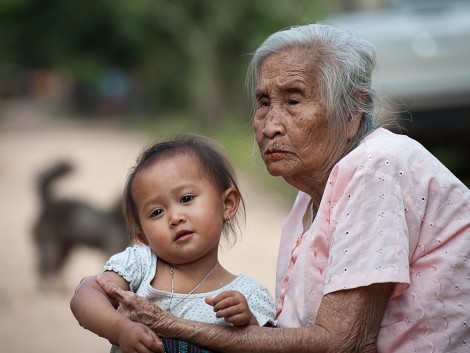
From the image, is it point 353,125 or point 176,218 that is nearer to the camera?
point 176,218

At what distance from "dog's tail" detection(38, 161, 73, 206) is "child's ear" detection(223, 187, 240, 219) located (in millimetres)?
6595

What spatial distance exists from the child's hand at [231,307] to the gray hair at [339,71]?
58cm

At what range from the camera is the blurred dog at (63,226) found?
9.48 m

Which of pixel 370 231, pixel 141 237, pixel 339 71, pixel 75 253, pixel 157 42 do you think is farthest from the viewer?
pixel 157 42

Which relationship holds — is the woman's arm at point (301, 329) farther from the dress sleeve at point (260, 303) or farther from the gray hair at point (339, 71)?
the gray hair at point (339, 71)

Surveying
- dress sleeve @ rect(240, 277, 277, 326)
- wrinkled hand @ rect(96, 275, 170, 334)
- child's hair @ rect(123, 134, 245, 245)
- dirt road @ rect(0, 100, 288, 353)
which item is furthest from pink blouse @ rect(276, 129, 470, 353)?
dirt road @ rect(0, 100, 288, 353)

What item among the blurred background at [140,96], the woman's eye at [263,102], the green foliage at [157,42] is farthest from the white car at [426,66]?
the green foliage at [157,42]

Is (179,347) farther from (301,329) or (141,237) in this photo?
(141,237)

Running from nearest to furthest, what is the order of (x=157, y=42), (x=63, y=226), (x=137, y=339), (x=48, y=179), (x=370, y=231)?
(x=137, y=339) < (x=370, y=231) < (x=63, y=226) < (x=48, y=179) < (x=157, y=42)

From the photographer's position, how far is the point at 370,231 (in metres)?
3.04

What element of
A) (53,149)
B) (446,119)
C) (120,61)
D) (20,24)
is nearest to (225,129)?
(53,149)

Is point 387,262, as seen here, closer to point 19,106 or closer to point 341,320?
point 341,320

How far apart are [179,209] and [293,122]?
460mm

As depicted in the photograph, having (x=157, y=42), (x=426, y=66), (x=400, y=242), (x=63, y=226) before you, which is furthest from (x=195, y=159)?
(x=157, y=42)
